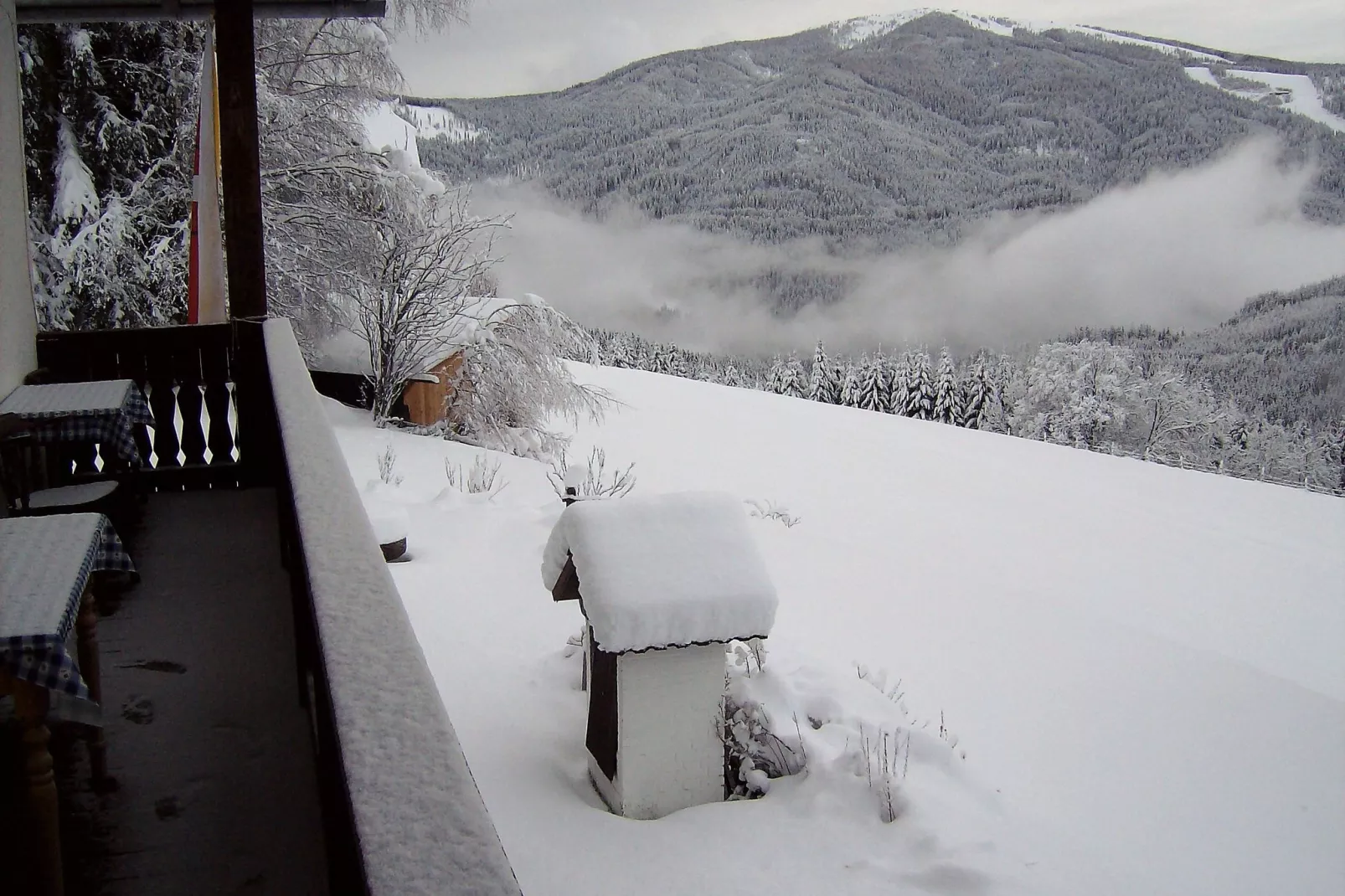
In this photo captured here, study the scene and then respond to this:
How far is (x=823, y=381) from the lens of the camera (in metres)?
65.9

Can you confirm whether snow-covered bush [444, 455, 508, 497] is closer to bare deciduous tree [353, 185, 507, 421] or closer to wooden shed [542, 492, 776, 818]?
bare deciduous tree [353, 185, 507, 421]

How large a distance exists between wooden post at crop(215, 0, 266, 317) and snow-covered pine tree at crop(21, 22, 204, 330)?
6.74m

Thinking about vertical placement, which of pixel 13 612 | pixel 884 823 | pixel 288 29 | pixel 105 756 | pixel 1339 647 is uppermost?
pixel 288 29

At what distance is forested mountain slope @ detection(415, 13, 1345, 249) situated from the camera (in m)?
119

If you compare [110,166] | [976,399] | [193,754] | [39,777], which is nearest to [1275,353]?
[976,399]

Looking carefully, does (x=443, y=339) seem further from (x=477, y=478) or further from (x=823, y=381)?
(x=823, y=381)

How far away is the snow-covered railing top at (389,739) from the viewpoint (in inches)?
37.4

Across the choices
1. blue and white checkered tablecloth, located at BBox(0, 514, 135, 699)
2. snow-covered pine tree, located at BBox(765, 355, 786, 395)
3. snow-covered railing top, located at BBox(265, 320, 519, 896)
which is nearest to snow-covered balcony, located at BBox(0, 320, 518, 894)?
snow-covered railing top, located at BBox(265, 320, 519, 896)

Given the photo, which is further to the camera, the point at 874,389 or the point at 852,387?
the point at 852,387

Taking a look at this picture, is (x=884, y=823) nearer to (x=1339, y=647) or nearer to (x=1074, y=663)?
(x=1074, y=663)

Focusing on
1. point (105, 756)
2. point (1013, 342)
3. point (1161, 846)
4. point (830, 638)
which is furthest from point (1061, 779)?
point (1013, 342)

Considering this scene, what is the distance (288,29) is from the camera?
13414 mm

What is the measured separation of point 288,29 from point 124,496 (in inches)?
433

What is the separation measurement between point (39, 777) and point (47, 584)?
48 centimetres
